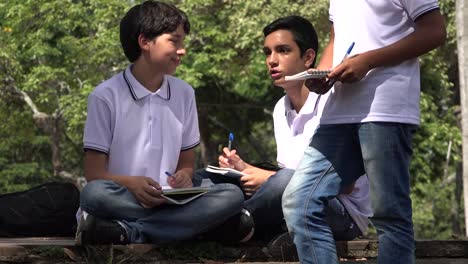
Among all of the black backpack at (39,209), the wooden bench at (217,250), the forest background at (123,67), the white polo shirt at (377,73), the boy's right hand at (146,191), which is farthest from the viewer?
the forest background at (123,67)

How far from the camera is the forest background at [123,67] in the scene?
1894 cm

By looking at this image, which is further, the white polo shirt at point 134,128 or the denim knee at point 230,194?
the white polo shirt at point 134,128

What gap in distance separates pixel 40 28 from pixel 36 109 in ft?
9.85

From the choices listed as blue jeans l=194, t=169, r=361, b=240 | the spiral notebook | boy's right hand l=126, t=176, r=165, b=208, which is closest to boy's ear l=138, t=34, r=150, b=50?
boy's right hand l=126, t=176, r=165, b=208

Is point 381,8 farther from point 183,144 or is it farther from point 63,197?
point 63,197

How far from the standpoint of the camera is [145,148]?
182 inches

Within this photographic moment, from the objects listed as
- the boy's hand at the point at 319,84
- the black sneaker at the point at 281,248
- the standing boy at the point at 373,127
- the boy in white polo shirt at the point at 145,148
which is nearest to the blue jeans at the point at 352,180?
the standing boy at the point at 373,127

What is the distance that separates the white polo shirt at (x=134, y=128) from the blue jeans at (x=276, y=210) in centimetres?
45

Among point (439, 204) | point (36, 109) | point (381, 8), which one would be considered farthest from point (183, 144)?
point (439, 204)

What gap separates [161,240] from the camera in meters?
4.39

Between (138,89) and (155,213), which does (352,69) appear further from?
(138,89)

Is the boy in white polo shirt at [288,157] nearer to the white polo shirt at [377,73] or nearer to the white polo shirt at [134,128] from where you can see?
the white polo shirt at [134,128]

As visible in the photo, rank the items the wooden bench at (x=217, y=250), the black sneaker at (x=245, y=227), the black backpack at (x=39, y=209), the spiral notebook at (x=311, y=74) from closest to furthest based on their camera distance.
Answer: the spiral notebook at (x=311, y=74) < the wooden bench at (x=217, y=250) < the black sneaker at (x=245, y=227) < the black backpack at (x=39, y=209)

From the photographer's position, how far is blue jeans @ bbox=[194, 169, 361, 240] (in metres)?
4.50
